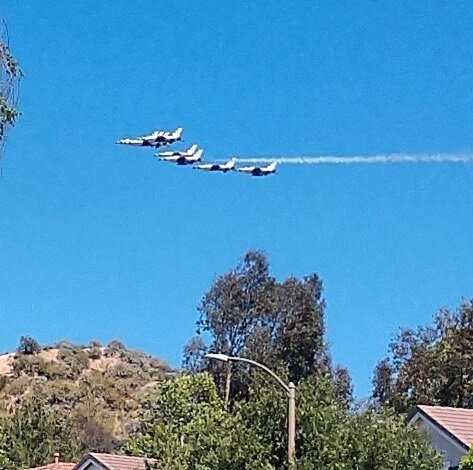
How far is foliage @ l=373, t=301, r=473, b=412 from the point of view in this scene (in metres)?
56.8

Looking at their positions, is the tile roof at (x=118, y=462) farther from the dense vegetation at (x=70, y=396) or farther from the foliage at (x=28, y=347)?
the foliage at (x=28, y=347)

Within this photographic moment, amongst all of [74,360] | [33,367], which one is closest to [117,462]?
[33,367]

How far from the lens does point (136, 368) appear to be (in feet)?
321

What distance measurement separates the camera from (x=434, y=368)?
2267 inches

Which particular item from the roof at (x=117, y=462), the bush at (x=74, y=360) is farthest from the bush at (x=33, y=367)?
the roof at (x=117, y=462)

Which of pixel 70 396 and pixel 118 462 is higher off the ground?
pixel 70 396

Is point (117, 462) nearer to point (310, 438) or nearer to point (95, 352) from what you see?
point (310, 438)

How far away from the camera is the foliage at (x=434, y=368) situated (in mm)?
56781

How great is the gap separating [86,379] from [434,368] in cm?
3871

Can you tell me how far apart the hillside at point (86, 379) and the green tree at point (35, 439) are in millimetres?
11751

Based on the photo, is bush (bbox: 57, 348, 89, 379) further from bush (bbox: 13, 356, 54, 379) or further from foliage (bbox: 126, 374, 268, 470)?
foliage (bbox: 126, 374, 268, 470)

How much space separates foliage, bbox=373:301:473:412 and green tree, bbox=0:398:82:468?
15686mm

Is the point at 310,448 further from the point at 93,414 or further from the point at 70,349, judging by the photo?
the point at 70,349

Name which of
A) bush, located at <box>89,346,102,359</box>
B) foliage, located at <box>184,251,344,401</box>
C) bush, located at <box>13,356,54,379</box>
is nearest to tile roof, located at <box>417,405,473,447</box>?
foliage, located at <box>184,251,344,401</box>
